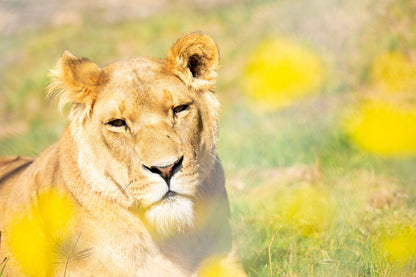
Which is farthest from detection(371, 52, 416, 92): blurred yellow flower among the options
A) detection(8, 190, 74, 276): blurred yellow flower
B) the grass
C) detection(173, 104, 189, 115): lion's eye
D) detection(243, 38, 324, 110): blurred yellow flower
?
detection(8, 190, 74, 276): blurred yellow flower

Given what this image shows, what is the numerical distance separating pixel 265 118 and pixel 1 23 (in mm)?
13737

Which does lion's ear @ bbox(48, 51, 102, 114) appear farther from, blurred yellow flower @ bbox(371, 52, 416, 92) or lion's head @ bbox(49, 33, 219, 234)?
blurred yellow flower @ bbox(371, 52, 416, 92)

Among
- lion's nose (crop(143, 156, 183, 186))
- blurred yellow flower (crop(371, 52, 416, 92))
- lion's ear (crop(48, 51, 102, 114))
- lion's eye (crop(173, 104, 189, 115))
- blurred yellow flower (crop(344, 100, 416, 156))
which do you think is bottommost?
blurred yellow flower (crop(371, 52, 416, 92))

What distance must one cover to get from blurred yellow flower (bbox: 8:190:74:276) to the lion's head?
0.88ft

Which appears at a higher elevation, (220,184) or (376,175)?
(220,184)

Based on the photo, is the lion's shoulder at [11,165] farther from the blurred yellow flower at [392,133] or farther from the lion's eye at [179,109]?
the blurred yellow flower at [392,133]

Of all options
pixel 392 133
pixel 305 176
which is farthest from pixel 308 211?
pixel 392 133

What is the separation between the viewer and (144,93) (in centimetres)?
295

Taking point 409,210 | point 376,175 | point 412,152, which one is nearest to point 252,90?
point 376,175

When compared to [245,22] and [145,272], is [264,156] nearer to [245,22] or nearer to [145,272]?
[145,272]

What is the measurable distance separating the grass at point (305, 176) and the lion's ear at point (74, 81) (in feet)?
3.47

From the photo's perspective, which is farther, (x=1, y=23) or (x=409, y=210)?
(x=1, y=23)

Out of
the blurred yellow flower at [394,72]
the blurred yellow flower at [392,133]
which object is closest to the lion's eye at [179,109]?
the blurred yellow flower at [392,133]

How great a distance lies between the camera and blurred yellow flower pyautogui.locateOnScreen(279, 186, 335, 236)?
3.95 metres
